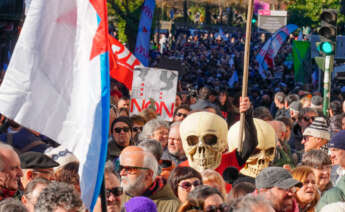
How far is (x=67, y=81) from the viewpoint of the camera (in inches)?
186

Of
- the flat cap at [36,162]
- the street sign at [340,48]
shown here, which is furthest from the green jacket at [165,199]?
the street sign at [340,48]

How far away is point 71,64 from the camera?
187 inches

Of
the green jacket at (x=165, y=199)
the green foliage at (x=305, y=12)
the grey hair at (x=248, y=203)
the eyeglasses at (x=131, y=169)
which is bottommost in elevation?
the green jacket at (x=165, y=199)

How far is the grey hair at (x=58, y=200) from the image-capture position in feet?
15.1

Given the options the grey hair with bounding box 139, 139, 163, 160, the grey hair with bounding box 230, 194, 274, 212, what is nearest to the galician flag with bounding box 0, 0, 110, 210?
the grey hair with bounding box 230, 194, 274, 212

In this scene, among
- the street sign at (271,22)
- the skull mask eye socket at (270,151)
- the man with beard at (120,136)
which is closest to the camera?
the skull mask eye socket at (270,151)

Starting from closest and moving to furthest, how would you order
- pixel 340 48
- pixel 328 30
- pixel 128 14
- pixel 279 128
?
1. pixel 279 128
2. pixel 328 30
3. pixel 340 48
4. pixel 128 14

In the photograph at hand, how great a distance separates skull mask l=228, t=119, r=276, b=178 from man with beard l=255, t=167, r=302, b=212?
53.2 inches

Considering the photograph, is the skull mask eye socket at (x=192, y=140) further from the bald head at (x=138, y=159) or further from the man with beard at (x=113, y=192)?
the man with beard at (x=113, y=192)

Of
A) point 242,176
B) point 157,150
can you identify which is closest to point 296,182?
point 242,176

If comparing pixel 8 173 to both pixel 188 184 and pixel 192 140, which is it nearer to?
pixel 188 184

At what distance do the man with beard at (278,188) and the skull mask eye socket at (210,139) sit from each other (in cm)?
124

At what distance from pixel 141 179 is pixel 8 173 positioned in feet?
3.89

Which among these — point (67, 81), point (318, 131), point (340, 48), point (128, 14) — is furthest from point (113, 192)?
point (128, 14)
